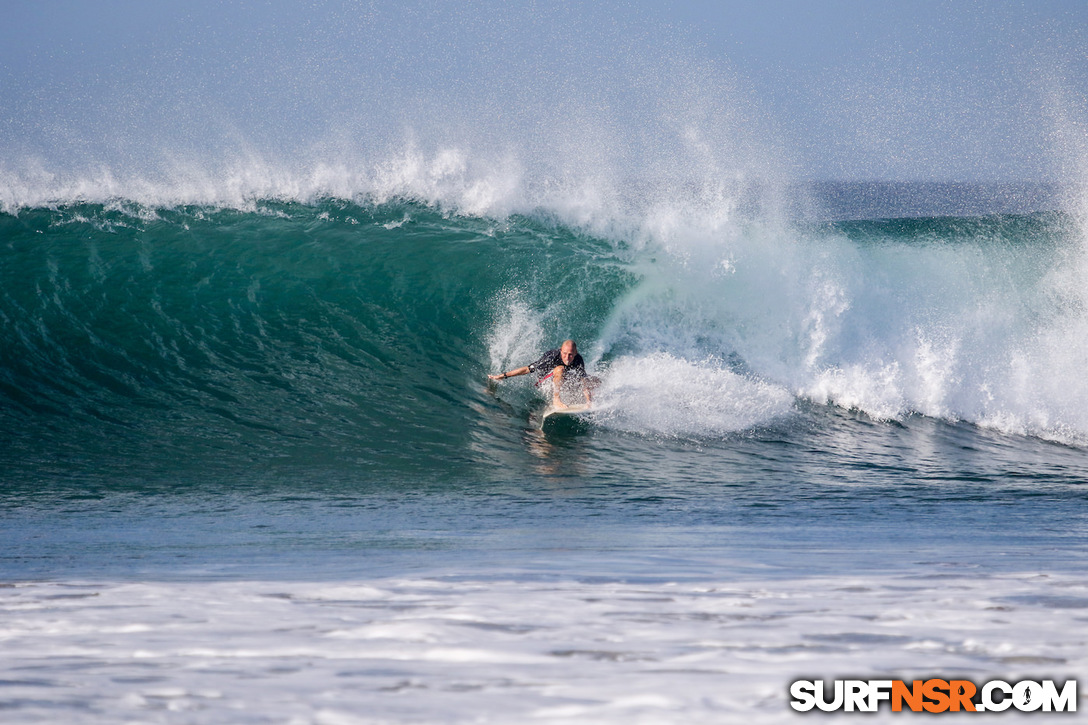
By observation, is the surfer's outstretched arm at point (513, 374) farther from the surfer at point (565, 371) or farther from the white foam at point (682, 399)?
the white foam at point (682, 399)

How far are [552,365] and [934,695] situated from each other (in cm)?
716

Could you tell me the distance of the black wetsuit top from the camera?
9.17m

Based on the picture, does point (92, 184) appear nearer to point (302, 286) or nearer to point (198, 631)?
point (302, 286)

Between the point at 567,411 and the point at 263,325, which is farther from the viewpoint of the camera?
the point at 263,325

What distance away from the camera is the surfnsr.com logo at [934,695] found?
7.08ft

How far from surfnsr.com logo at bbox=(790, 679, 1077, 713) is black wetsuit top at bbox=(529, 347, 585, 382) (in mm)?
6917

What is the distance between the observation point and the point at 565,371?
916 cm

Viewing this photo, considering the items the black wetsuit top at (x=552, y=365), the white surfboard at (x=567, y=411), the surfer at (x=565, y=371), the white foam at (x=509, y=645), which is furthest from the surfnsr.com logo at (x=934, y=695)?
the black wetsuit top at (x=552, y=365)

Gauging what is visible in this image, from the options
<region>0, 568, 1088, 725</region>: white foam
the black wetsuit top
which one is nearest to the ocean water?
<region>0, 568, 1088, 725</region>: white foam

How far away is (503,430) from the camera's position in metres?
8.52

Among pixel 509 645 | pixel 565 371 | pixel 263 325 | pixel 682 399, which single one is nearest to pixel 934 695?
pixel 509 645

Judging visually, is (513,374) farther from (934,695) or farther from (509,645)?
(934,695)

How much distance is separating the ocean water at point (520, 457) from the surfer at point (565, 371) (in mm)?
281

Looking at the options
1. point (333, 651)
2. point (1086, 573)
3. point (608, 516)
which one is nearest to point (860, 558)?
point (1086, 573)
